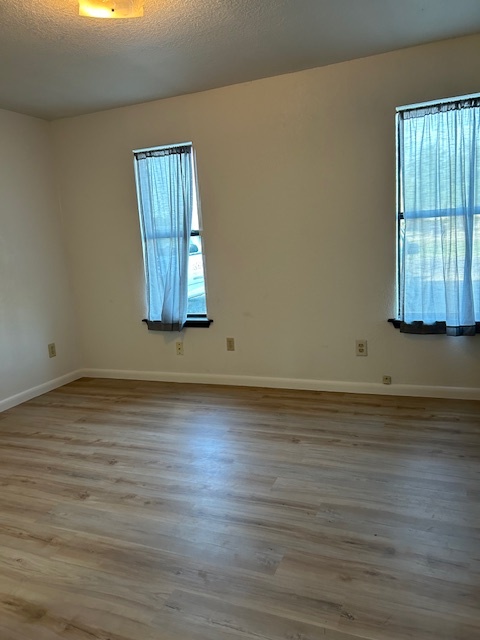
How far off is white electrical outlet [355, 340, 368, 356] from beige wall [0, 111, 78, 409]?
109 inches

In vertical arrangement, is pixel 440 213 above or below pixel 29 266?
above

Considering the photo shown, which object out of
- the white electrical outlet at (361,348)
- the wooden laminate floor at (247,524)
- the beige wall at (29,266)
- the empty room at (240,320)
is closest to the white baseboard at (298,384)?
the empty room at (240,320)

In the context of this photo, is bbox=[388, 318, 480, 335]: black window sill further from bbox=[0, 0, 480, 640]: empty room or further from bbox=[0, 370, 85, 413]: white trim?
bbox=[0, 370, 85, 413]: white trim

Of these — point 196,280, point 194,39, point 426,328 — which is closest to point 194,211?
point 196,280

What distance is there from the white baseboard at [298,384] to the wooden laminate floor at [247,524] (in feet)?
0.42

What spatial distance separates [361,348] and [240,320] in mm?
1030

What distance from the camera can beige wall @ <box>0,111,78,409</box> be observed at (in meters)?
3.88

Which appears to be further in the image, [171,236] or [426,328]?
[171,236]

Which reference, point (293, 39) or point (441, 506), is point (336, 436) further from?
point (293, 39)

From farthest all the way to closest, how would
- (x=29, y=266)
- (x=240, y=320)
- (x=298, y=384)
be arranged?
1. (x=29, y=266)
2. (x=240, y=320)
3. (x=298, y=384)

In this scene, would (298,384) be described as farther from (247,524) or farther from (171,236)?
(247,524)

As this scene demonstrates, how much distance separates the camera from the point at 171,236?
3.96 m

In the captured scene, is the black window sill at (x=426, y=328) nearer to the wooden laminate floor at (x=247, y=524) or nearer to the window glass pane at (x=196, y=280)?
the wooden laminate floor at (x=247, y=524)

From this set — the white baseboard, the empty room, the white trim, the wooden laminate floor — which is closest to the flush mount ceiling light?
the empty room
